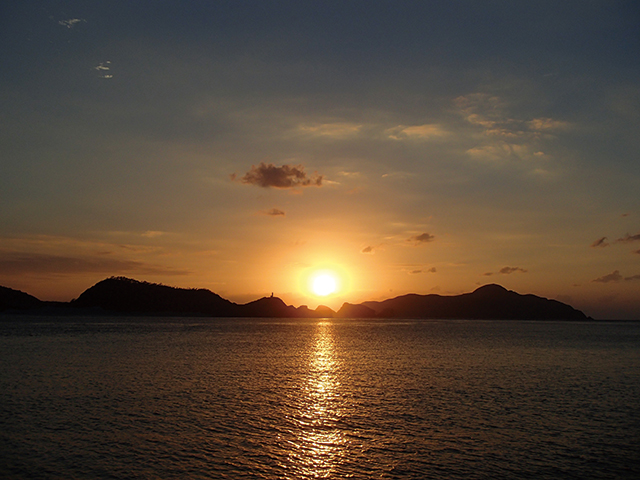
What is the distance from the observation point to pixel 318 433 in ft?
102

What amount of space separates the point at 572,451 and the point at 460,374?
3388 centimetres

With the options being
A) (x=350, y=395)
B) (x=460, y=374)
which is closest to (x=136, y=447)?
(x=350, y=395)

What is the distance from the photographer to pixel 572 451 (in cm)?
2738

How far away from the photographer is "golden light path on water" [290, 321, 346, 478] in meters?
24.5

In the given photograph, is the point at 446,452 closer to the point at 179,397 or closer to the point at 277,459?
the point at 277,459

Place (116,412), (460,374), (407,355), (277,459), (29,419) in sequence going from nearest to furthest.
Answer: (277,459) → (29,419) → (116,412) → (460,374) → (407,355)

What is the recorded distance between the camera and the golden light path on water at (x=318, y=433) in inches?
965

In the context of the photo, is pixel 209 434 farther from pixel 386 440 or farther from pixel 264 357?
pixel 264 357

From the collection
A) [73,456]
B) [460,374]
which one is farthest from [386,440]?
[460,374]

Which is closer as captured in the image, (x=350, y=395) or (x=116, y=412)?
(x=116, y=412)

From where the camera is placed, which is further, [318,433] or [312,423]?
[312,423]

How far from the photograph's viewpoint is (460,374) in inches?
2388

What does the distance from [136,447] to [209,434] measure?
4.70 metres

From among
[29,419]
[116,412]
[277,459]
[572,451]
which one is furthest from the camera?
[116,412]
